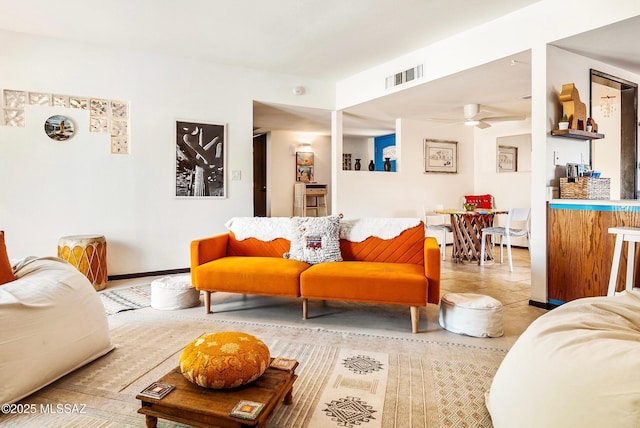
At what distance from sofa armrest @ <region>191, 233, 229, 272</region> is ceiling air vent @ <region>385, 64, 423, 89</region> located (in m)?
3.00

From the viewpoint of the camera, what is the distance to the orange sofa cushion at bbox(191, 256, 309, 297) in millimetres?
2916

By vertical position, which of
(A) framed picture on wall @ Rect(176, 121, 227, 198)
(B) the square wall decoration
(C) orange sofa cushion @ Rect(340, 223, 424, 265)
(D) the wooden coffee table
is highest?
(B) the square wall decoration

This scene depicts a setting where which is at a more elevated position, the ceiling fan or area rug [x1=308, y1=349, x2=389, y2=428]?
the ceiling fan

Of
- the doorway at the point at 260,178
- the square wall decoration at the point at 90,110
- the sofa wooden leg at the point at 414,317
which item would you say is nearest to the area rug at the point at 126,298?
the square wall decoration at the point at 90,110

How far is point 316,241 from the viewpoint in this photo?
3268mm

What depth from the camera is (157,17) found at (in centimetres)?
364

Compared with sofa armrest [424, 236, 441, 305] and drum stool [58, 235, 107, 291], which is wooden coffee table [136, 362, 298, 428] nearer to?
sofa armrest [424, 236, 441, 305]

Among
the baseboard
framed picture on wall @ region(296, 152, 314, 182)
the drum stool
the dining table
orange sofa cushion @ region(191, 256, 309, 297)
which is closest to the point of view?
orange sofa cushion @ region(191, 256, 309, 297)

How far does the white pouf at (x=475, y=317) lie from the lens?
2.59 m

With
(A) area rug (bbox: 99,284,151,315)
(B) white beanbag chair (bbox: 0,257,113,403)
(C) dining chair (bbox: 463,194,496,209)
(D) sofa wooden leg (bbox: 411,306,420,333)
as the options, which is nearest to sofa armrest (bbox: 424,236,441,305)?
(D) sofa wooden leg (bbox: 411,306,420,333)

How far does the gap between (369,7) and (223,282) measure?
112 inches

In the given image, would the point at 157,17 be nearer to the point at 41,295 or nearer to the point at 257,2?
the point at 257,2

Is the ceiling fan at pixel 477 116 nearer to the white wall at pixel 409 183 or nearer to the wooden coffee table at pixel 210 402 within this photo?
the white wall at pixel 409 183

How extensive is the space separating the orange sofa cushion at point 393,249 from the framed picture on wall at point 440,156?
397 centimetres
